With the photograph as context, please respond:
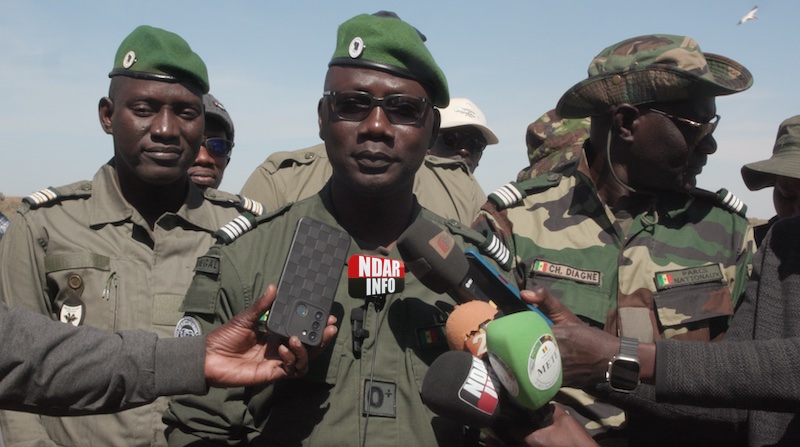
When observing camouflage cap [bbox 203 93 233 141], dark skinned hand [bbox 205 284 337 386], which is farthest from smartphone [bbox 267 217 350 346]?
camouflage cap [bbox 203 93 233 141]

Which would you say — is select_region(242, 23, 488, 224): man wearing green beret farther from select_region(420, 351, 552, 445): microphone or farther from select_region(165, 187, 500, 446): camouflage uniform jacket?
select_region(420, 351, 552, 445): microphone

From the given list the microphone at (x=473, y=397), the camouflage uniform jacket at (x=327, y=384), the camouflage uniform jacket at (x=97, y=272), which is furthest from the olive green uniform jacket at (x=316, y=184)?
the microphone at (x=473, y=397)

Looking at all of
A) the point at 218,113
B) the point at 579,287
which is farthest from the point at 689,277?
the point at 218,113

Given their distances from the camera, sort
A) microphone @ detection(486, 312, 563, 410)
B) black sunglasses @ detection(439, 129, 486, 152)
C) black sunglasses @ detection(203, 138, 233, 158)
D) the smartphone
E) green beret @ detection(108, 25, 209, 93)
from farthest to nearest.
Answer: black sunglasses @ detection(439, 129, 486, 152), black sunglasses @ detection(203, 138, 233, 158), green beret @ detection(108, 25, 209, 93), the smartphone, microphone @ detection(486, 312, 563, 410)

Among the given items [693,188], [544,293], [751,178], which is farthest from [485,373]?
[751,178]

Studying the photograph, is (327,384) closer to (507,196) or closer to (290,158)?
(507,196)

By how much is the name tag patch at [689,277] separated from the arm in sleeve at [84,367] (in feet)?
6.82

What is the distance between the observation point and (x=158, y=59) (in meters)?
4.39

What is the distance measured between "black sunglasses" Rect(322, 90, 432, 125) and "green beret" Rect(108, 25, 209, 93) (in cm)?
131

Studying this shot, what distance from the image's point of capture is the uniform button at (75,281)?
400 centimetres

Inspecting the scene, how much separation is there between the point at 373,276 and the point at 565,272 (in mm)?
1222

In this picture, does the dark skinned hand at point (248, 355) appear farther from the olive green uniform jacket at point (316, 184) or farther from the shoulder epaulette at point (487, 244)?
the olive green uniform jacket at point (316, 184)

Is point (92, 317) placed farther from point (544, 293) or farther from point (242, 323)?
point (544, 293)

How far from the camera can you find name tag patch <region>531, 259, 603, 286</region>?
12.5 feet
